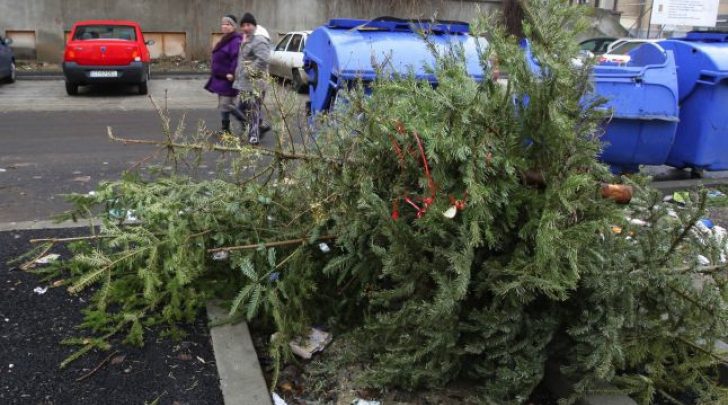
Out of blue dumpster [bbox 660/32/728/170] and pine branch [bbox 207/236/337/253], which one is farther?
blue dumpster [bbox 660/32/728/170]

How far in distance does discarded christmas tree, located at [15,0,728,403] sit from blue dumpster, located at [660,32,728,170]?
3.77 metres

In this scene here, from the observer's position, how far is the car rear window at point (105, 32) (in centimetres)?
1480

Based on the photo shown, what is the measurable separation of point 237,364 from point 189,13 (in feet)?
70.4

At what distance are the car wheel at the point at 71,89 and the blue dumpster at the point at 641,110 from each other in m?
11.8

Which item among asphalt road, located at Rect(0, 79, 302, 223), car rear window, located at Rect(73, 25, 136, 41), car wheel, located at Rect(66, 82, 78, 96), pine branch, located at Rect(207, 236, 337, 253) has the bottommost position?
asphalt road, located at Rect(0, 79, 302, 223)

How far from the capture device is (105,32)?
15000 mm

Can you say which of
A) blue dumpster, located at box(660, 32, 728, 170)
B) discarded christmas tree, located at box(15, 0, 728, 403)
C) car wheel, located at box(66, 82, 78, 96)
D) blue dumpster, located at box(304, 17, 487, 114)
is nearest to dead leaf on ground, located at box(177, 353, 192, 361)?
discarded christmas tree, located at box(15, 0, 728, 403)

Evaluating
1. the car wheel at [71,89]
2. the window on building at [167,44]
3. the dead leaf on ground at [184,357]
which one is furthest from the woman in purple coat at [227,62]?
the window on building at [167,44]

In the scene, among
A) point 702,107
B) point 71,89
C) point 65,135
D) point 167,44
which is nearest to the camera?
point 702,107

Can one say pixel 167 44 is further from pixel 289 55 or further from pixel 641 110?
pixel 641 110

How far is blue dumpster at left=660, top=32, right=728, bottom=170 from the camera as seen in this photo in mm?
6461

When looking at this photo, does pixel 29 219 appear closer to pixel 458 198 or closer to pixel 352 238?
pixel 352 238

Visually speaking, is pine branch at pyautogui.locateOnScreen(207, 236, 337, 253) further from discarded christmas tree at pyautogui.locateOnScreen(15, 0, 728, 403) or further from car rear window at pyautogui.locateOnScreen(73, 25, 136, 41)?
car rear window at pyautogui.locateOnScreen(73, 25, 136, 41)

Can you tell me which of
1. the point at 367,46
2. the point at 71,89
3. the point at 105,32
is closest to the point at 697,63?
the point at 367,46
